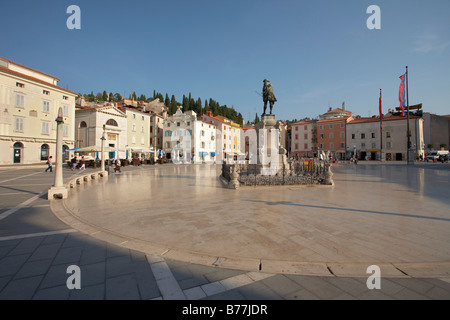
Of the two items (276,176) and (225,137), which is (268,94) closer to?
(276,176)

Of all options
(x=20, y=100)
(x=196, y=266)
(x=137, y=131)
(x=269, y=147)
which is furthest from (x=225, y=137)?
(x=196, y=266)

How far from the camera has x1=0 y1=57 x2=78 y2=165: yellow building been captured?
2661 centimetres

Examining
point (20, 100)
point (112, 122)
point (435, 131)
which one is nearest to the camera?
point (20, 100)

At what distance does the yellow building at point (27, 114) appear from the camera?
26609 mm

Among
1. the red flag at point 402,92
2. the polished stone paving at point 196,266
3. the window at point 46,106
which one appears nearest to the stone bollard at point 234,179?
the polished stone paving at point 196,266

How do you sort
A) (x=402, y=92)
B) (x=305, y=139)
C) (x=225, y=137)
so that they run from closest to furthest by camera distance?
1. (x=402, y=92)
2. (x=225, y=137)
3. (x=305, y=139)

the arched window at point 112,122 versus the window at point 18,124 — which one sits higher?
the arched window at point 112,122

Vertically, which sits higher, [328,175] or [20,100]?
[20,100]

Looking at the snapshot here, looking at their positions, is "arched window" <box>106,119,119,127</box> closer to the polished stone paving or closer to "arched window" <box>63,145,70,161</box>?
"arched window" <box>63,145,70,161</box>

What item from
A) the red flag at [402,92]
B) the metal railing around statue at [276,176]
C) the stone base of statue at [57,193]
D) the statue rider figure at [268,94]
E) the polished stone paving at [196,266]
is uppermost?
the red flag at [402,92]

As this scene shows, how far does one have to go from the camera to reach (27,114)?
94.1 ft

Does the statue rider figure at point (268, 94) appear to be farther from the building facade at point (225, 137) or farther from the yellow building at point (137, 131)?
the building facade at point (225, 137)

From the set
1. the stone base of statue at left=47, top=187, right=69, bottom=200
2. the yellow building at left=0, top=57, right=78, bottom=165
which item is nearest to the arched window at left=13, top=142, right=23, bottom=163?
the yellow building at left=0, top=57, right=78, bottom=165
